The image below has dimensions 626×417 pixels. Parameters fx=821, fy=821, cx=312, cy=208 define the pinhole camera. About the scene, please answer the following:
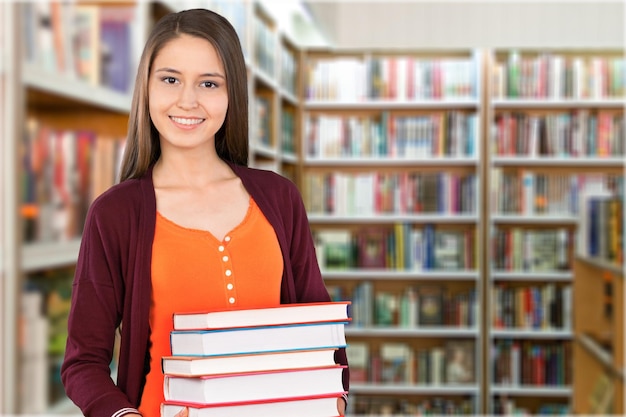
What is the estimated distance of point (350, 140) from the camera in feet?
17.4

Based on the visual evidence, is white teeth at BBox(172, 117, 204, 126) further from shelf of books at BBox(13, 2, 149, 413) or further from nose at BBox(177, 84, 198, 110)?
shelf of books at BBox(13, 2, 149, 413)

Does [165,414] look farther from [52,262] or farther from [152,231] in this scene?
[52,262]

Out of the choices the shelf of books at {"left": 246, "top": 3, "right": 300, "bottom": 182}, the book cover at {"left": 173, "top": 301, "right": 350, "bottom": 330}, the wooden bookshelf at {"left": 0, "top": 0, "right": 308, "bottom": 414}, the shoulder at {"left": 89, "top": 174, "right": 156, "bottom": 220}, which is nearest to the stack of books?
the book cover at {"left": 173, "top": 301, "right": 350, "bottom": 330}

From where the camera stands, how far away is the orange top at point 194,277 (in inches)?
25.8

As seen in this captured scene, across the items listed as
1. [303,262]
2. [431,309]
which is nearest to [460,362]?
[431,309]

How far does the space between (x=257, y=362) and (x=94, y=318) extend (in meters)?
0.14

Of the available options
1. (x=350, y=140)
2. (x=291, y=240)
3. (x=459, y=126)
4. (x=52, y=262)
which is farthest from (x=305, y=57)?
(x=291, y=240)

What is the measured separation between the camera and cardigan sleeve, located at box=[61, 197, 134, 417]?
0.65 metres

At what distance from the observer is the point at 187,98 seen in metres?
0.65

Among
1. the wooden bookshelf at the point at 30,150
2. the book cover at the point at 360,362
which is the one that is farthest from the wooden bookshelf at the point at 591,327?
the wooden bookshelf at the point at 30,150

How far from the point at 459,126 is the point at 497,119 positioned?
9.8 inches

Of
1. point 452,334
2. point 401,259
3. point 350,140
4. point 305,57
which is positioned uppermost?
point 305,57

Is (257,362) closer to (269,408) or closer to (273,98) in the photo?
(269,408)

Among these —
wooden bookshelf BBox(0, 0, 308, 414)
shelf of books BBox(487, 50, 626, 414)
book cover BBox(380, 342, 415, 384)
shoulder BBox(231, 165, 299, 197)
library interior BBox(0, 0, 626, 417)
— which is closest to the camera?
shoulder BBox(231, 165, 299, 197)
